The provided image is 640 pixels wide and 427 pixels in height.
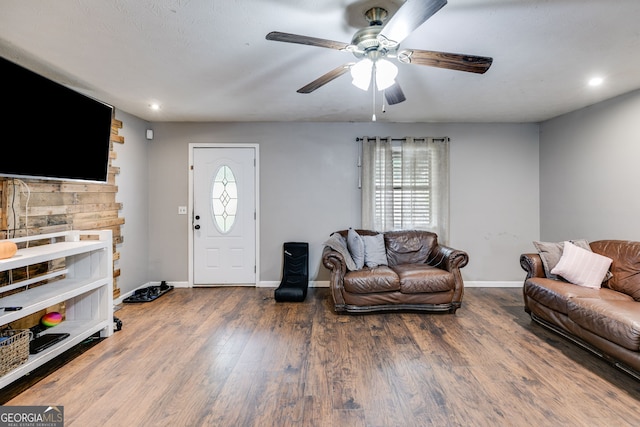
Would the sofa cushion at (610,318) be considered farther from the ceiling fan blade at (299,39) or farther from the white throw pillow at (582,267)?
the ceiling fan blade at (299,39)

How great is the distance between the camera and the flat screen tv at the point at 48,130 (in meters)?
2.22

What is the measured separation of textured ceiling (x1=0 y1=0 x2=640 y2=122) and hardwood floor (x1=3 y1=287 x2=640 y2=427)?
95.9 inches

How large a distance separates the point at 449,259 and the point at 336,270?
4.39 feet

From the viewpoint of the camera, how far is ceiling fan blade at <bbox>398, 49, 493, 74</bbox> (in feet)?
5.97

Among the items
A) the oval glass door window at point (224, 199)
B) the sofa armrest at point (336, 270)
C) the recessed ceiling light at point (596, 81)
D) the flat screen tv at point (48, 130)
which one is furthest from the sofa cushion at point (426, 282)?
the flat screen tv at point (48, 130)

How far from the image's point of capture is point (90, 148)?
3000 millimetres

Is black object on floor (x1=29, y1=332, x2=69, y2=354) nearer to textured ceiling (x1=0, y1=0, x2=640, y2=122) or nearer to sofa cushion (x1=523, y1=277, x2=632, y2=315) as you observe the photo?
textured ceiling (x1=0, y1=0, x2=640, y2=122)

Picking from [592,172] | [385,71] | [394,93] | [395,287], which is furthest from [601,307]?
[385,71]

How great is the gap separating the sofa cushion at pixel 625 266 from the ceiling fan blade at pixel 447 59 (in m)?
2.57

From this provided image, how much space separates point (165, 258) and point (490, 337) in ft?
14.2

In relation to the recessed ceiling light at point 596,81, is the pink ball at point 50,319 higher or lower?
lower

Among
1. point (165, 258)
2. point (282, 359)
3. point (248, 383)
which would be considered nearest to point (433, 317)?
point (282, 359)

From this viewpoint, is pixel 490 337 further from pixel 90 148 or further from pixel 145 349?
pixel 90 148

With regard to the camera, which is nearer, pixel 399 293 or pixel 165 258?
pixel 399 293
